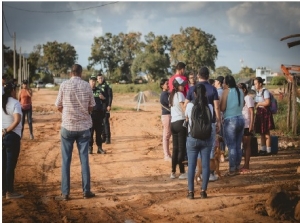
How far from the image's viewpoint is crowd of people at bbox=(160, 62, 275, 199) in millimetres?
5480

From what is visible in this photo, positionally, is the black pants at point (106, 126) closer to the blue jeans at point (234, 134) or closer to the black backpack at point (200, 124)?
the blue jeans at point (234, 134)

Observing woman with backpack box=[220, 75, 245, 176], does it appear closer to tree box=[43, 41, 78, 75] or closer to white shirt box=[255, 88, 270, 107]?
white shirt box=[255, 88, 270, 107]

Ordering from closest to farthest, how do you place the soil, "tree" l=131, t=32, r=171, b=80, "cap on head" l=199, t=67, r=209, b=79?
1. the soil
2. "cap on head" l=199, t=67, r=209, b=79
3. "tree" l=131, t=32, r=171, b=80

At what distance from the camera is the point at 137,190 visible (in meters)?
5.98

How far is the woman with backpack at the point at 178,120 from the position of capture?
6520 millimetres

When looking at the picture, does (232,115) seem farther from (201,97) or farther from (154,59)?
(154,59)

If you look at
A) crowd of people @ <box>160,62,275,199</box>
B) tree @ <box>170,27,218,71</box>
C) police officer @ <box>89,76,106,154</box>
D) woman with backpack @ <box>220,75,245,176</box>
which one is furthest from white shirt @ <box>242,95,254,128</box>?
tree @ <box>170,27,218,71</box>

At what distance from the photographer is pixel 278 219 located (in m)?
4.71

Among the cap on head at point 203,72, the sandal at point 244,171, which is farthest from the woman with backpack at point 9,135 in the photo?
the sandal at point 244,171

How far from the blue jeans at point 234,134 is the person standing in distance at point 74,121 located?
2753 mm

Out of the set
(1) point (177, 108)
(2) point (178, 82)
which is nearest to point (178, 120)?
(1) point (177, 108)

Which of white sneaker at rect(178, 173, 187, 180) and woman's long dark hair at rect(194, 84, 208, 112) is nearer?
woman's long dark hair at rect(194, 84, 208, 112)

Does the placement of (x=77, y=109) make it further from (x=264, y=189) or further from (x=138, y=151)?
(x=138, y=151)

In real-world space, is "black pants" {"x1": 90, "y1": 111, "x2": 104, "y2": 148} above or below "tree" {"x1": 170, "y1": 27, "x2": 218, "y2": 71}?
below
